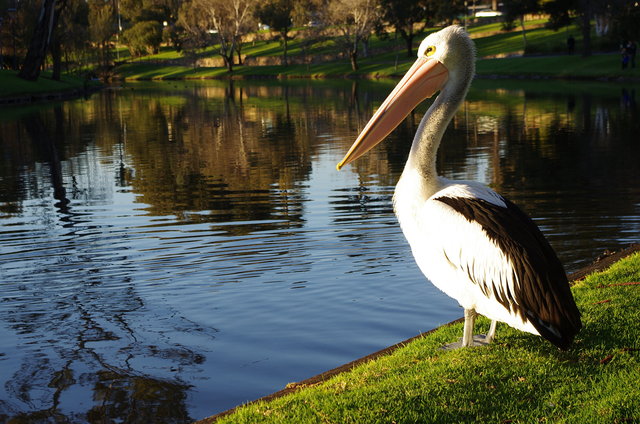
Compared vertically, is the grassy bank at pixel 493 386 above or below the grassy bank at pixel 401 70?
below

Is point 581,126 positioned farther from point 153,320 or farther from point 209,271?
point 153,320

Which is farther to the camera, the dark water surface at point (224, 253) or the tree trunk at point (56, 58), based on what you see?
the tree trunk at point (56, 58)

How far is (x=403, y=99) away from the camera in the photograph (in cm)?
561

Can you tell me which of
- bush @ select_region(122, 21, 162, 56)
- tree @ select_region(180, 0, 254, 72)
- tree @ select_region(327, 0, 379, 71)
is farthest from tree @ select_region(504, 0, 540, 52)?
bush @ select_region(122, 21, 162, 56)

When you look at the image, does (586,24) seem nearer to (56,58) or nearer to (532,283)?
(56,58)

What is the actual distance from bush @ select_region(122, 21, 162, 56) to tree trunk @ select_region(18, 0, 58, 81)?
149ft

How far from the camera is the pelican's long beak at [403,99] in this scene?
5581 millimetres

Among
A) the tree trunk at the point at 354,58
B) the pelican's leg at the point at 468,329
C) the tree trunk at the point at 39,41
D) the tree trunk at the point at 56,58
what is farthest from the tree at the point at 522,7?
the pelican's leg at the point at 468,329

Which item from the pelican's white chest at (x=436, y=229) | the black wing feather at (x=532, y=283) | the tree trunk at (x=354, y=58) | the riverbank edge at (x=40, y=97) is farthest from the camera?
the tree trunk at (x=354, y=58)

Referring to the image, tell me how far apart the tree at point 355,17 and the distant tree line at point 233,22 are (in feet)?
0.29

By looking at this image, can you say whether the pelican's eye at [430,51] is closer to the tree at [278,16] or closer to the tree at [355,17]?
the tree at [355,17]

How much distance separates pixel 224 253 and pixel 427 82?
557cm

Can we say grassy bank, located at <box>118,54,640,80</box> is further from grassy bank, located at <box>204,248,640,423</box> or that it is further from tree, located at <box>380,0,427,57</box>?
grassy bank, located at <box>204,248,640,423</box>

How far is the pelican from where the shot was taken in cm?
457
